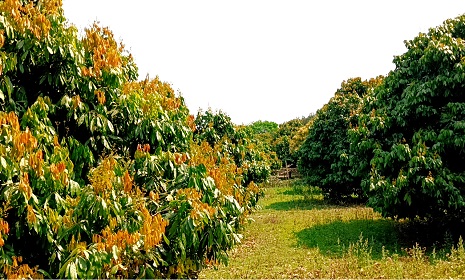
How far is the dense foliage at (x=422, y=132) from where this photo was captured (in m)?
11.3

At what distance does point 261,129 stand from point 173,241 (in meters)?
113

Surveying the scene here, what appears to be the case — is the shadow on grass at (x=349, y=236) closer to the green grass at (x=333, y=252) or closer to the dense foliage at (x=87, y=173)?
the green grass at (x=333, y=252)

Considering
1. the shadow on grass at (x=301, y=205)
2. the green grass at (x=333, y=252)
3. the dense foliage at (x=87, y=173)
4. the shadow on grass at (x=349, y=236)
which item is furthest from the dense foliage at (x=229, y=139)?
the dense foliage at (x=87, y=173)

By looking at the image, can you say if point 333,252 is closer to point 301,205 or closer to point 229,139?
point 229,139

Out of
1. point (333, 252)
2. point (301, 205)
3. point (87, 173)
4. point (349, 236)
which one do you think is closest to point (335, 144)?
point (301, 205)

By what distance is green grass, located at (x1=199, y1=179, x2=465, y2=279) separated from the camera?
9.55 metres

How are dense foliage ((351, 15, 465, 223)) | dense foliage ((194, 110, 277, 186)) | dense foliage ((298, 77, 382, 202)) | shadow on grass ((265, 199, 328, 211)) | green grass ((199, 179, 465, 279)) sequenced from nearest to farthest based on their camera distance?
green grass ((199, 179, 465, 279))
dense foliage ((351, 15, 465, 223))
dense foliage ((194, 110, 277, 186))
dense foliage ((298, 77, 382, 202))
shadow on grass ((265, 199, 328, 211))

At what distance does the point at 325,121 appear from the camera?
26.1 metres

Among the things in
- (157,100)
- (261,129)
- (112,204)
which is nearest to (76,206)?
(112,204)

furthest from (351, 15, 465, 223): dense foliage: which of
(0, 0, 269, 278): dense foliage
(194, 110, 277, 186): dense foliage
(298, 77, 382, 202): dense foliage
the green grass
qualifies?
(298, 77, 382, 202): dense foliage

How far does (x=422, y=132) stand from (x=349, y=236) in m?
4.37

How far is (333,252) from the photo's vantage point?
40.1 feet

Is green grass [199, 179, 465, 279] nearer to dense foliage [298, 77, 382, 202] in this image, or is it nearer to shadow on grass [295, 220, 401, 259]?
shadow on grass [295, 220, 401, 259]

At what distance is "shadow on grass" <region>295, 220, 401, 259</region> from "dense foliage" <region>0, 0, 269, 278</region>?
7.60 m
